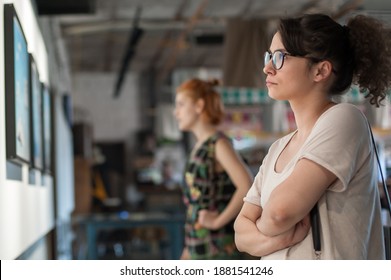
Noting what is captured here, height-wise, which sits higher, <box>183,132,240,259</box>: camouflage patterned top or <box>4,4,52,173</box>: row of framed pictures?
<box>4,4,52,173</box>: row of framed pictures

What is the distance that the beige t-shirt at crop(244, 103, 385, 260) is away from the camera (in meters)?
1.49

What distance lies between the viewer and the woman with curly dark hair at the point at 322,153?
148 centimetres

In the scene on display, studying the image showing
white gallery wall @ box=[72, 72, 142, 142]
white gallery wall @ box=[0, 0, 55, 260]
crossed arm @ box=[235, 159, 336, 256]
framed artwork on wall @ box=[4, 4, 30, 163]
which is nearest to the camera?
crossed arm @ box=[235, 159, 336, 256]

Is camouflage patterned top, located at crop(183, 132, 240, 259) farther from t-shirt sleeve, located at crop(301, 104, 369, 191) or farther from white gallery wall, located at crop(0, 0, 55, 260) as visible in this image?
t-shirt sleeve, located at crop(301, 104, 369, 191)

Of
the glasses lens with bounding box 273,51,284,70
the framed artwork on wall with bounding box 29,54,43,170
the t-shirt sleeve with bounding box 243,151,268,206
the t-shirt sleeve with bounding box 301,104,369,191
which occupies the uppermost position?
the framed artwork on wall with bounding box 29,54,43,170

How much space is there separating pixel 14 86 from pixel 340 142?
71.1 inches

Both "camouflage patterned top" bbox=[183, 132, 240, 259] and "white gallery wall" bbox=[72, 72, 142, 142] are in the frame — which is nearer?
"camouflage patterned top" bbox=[183, 132, 240, 259]

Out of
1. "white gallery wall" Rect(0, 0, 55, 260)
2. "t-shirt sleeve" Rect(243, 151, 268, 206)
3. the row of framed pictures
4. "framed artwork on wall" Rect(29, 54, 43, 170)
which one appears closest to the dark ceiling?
"framed artwork on wall" Rect(29, 54, 43, 170)

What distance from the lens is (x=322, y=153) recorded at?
4.85ft

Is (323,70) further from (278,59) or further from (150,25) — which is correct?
(150,25)
